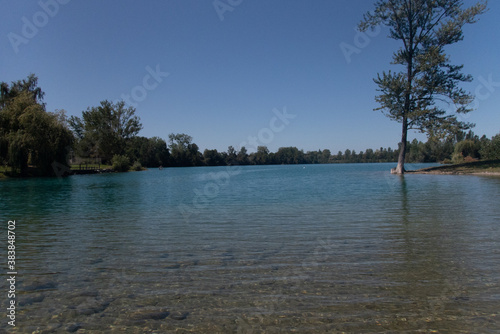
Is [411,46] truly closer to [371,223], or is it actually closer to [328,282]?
[371,223]

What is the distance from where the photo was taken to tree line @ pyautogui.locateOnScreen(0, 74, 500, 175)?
→ 146ft

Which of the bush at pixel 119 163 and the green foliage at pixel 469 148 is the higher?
the green foliage at pixel 469 148

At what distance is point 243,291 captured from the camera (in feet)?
17.2

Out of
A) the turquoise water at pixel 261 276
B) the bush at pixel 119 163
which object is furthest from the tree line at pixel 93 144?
the turquoise water at pixel 261 276

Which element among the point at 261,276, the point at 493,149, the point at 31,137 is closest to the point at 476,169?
the point at 493,149

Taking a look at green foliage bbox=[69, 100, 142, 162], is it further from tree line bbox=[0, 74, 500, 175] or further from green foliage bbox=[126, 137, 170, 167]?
green foliage bbox=[126, 137, 170, 167]

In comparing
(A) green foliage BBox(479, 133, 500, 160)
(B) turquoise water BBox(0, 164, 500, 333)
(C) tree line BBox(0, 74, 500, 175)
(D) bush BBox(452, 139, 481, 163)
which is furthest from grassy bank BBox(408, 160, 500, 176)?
(D) bush BBox(452, 139, 481, 163)

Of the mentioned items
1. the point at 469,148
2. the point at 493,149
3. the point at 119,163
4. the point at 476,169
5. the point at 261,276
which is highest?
the point at 469,148

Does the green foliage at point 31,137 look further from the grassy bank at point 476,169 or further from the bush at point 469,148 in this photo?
the bush at point 469,148

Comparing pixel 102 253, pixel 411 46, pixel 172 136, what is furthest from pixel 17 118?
pixel 172 136

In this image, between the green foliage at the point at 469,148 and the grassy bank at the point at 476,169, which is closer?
the grassy bank at the point at 476,169

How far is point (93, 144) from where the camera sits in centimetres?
8244

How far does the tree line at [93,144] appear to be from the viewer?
44.4 m

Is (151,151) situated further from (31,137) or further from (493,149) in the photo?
(493,149)
